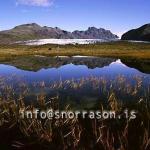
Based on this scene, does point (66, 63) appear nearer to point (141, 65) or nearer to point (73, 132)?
point (141, 65)

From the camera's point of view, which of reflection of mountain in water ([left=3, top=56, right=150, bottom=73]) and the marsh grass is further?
reflection of mountain in water ([left=3, top=56, right=150, bottom=73])

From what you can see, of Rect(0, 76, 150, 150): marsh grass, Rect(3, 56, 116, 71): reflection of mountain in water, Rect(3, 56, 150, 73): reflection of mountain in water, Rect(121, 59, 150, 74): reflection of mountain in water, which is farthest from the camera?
Rect(3, 56, 116, 71): reflection of mountain in water

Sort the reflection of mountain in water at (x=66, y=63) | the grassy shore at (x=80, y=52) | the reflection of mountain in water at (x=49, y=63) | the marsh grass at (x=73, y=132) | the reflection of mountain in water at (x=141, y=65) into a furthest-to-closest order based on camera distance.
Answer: the grassy shore at (x=80, y=52), the reflection of mountain in water at (x=49, y=63), the reflection of mountain in water at (x=66, y=63), the reflection of mountain in water at (x=141, y=65), the marsh grass at (x=73, y=132)

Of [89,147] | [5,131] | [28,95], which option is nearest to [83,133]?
[89,147]

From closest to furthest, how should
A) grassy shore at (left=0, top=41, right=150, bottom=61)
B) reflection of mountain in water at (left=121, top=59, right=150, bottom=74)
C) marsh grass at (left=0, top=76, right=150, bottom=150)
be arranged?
marsh grass at (left=0, top=76, right=150, bottom=150)
reflection of mountain in water at (left=121, top=59, right=150, bottom=74)
grassy shore at (left=0, top=41, right=150, bottom=61)

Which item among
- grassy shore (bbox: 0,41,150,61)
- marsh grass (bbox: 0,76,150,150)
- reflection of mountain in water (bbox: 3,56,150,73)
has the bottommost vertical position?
grassy shore (bbox: 0,41,150,61)

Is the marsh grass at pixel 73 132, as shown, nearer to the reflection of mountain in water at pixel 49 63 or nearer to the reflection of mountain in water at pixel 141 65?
the reflection of mountain in water at pixel 141 65

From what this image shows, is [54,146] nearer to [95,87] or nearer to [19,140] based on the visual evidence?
[19,140]

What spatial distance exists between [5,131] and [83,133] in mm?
3998

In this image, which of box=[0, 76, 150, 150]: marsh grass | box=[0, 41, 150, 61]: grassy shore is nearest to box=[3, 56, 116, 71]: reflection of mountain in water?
box=[0, 41, 150, 61]: grassy shore

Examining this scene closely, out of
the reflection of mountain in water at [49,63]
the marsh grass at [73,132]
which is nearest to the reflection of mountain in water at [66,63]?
the reflection of mountain in water at [49,63]

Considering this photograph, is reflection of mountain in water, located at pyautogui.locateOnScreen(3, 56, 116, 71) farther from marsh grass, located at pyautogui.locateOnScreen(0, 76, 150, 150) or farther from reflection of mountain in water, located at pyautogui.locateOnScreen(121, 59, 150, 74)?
marsh grass, located at pyautogui.locateOnScreen(0, 76, 150, 150)

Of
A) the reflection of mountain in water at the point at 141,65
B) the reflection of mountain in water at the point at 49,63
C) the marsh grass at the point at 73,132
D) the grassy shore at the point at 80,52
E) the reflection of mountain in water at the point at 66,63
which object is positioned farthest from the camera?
the grassy shore at the point at 80,52

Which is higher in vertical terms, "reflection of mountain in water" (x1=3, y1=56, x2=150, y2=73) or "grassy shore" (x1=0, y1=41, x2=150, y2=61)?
"reflection of mountain in water" (x1=3, y1=56, x2=150, y2=73)
